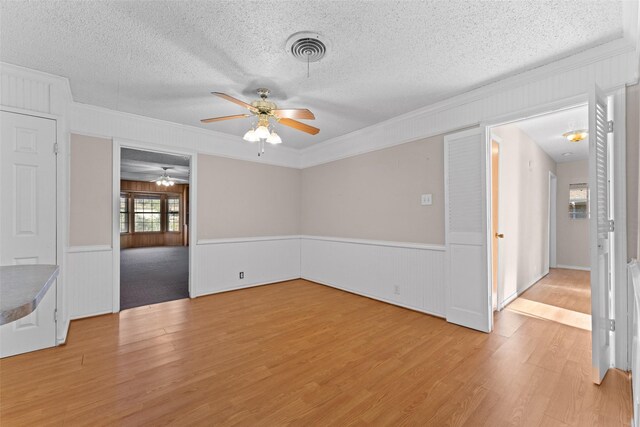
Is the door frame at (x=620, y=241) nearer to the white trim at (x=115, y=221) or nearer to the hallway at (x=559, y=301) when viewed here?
the hallway at (x=559, y=301)

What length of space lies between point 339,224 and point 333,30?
321cm

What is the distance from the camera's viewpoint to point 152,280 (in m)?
5.30

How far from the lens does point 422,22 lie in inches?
76.5

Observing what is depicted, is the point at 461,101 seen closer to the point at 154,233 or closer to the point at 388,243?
the point at 388,243

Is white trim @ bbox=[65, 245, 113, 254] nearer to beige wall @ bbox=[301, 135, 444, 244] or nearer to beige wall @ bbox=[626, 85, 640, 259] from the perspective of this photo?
beige wall @ bbox=[301, 135, 444, 244]

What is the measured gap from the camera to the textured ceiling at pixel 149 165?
6.00 metres

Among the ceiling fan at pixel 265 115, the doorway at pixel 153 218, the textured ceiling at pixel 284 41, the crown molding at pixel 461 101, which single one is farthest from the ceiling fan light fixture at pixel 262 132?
the doorway at pixel 153 218

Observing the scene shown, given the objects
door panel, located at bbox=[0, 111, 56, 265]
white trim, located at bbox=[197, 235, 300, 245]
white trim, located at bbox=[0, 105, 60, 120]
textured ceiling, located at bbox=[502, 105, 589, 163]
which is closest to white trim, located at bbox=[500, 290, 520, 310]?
textured ceiling, located at bbox=[502, 105, 589, 163]

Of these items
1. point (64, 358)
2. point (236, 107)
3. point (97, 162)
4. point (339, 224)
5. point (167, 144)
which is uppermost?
point (236, 107)

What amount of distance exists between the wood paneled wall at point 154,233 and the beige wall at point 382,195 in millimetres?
8371

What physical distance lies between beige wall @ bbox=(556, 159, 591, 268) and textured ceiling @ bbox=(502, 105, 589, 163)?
39 centimetres

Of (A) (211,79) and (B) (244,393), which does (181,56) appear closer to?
(A) (211,79)

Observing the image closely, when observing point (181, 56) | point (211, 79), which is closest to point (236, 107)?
point (211, 79)

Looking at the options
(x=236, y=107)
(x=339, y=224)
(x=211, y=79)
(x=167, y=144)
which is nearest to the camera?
(x=211, y=79)
